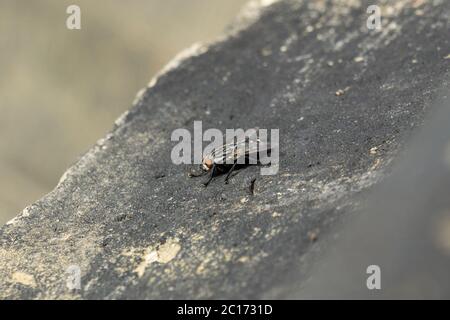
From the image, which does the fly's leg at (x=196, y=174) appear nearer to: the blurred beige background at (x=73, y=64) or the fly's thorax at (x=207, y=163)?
the fly's thorax at (x=207, y=163)

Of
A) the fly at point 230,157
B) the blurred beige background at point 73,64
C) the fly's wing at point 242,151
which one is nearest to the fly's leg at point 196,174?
the fly at point 230,157

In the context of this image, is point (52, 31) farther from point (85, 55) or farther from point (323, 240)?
point (323, 240)

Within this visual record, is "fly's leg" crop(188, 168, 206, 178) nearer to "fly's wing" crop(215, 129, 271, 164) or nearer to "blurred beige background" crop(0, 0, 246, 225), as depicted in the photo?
"fly's wing" crop(215, 129, 271, 164)

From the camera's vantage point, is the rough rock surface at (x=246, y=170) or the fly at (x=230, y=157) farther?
the fly at (x=230, y=157)

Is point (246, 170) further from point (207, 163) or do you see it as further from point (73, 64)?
point (73, 64)
